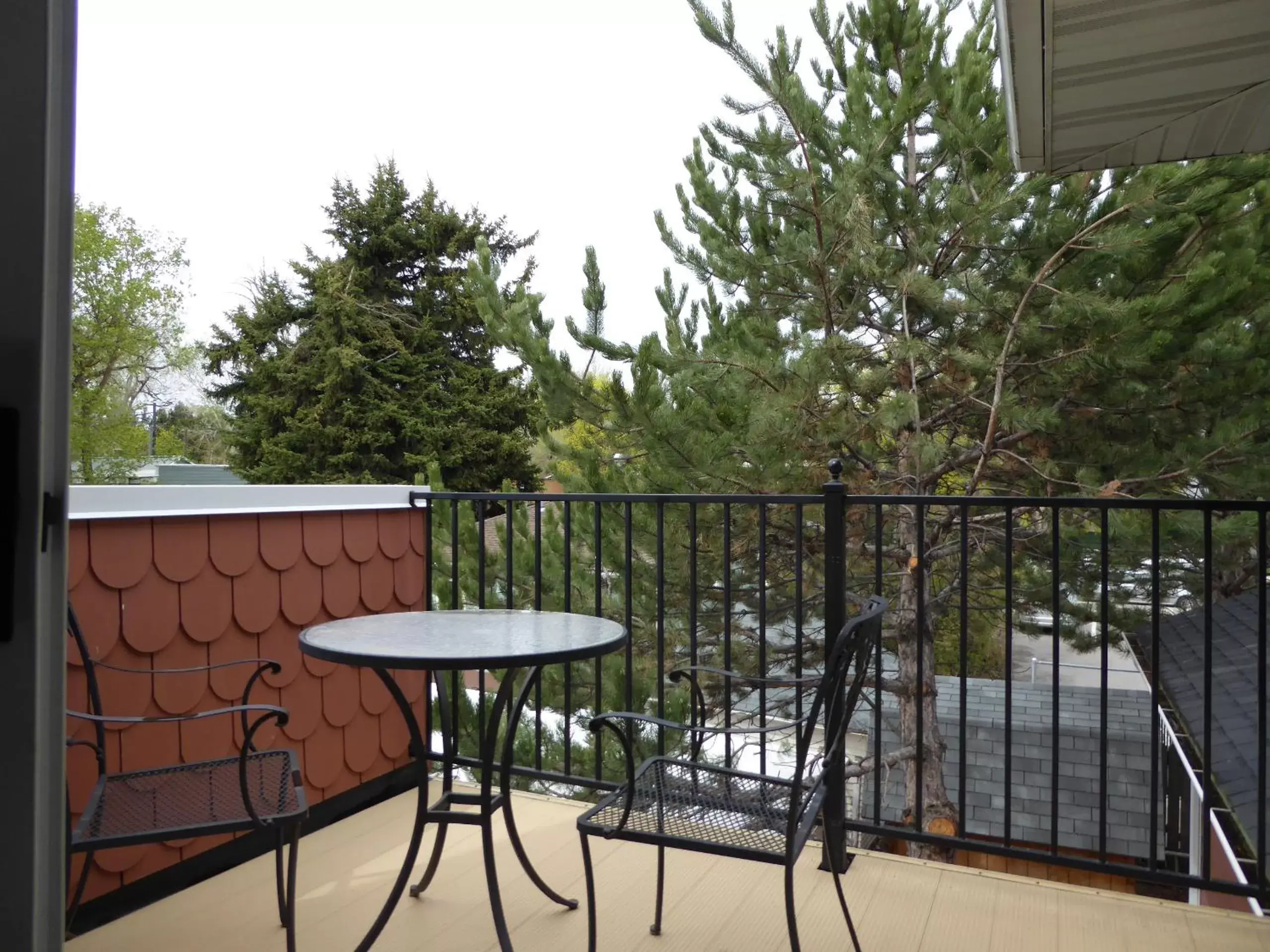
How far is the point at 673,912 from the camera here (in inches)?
90.4

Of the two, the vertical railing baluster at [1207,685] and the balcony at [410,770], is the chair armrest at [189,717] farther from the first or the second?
the vertical railing baluster at [1207,685]

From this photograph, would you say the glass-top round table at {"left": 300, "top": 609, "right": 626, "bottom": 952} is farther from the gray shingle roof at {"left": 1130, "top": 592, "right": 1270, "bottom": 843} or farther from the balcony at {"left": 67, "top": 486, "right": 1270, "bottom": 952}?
the gray shingle roof at {"left": 1130, "top": 592, "right": 1270, "bottom": 843}

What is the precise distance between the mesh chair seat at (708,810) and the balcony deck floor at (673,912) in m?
0.39

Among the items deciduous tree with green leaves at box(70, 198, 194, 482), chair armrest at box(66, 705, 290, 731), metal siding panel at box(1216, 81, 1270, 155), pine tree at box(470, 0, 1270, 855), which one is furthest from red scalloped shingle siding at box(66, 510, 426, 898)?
deciduous tree with green leaves at box(70, 198, 194, 482)

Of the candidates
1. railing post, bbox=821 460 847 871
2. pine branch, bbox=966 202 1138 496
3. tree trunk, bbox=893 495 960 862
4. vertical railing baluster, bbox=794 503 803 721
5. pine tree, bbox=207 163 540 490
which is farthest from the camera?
pine tree, bbox=207 163 540 490

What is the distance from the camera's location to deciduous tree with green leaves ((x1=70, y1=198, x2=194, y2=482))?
21391 millimetres

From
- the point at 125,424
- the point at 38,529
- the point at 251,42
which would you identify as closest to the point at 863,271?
the point at 38,529

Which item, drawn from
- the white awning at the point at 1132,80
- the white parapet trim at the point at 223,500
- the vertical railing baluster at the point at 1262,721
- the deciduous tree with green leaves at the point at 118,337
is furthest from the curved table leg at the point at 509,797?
the deciduous tree with green leaves at the point at 118,337

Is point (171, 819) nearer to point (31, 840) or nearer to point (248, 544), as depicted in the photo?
point (248, 544)

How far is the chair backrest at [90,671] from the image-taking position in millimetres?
2039

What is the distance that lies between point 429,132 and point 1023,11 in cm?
3674

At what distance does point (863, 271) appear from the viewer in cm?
682

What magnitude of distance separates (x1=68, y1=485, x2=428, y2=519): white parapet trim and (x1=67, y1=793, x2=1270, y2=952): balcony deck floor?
41.3 inches

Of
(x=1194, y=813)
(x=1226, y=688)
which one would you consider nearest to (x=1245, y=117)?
(x=1226, y=688)
